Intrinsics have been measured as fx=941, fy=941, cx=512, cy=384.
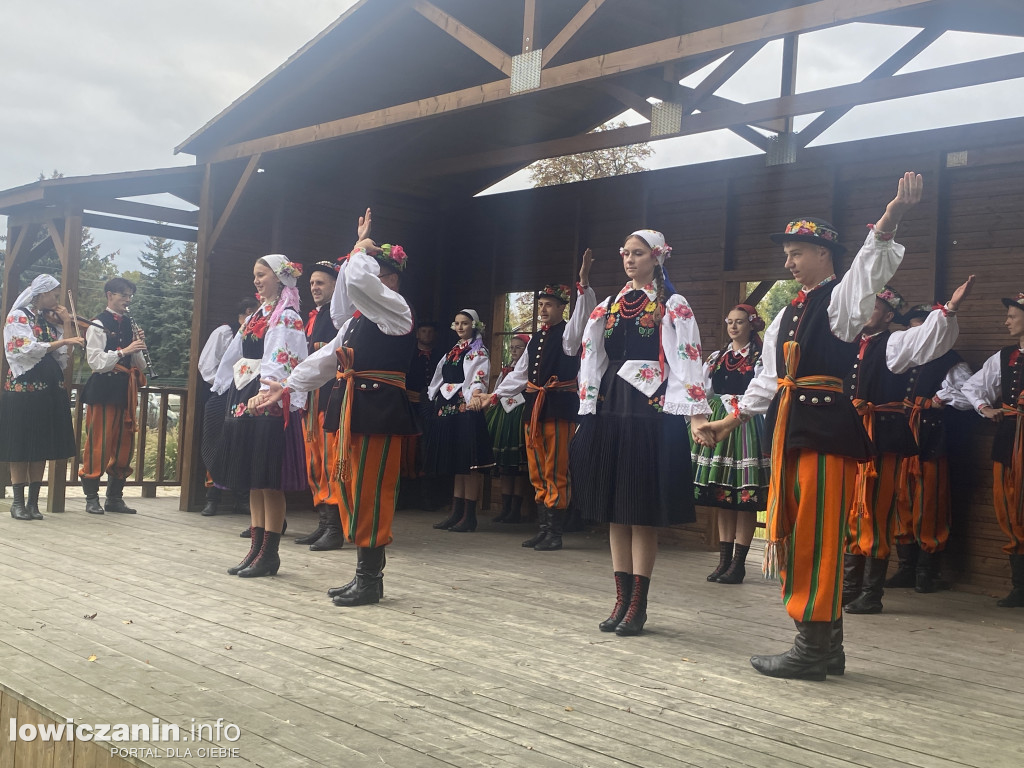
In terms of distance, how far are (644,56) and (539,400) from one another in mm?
2822

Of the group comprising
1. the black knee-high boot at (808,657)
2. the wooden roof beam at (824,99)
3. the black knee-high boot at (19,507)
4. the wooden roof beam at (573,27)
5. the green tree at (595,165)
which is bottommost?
the black knee-high boot at (19,507)

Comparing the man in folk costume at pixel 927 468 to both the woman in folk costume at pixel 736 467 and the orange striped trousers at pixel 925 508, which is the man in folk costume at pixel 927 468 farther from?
the woman in folk costume at pixel 736 467

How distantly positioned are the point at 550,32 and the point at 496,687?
5606mm

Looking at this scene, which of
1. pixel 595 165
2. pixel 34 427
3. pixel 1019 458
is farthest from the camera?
pixel 595 165

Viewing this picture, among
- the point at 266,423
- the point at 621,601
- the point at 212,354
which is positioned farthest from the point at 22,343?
the point at 621,601

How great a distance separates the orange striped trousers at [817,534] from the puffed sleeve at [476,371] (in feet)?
13.4

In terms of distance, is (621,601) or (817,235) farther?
(621,601)

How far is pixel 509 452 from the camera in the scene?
7480 mm

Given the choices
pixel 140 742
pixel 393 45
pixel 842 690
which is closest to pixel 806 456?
pixel 842 690

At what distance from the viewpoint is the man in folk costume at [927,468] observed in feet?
17.6

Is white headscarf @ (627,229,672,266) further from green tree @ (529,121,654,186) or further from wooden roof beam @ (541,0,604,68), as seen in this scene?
green tree @ (529,121,654,186)

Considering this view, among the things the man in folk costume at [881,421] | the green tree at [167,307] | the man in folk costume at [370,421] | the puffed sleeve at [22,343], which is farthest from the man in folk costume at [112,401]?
the green tree at [167,307]

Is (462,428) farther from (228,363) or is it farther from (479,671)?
(479,671)

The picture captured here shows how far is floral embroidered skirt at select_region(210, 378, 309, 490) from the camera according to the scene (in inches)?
180
